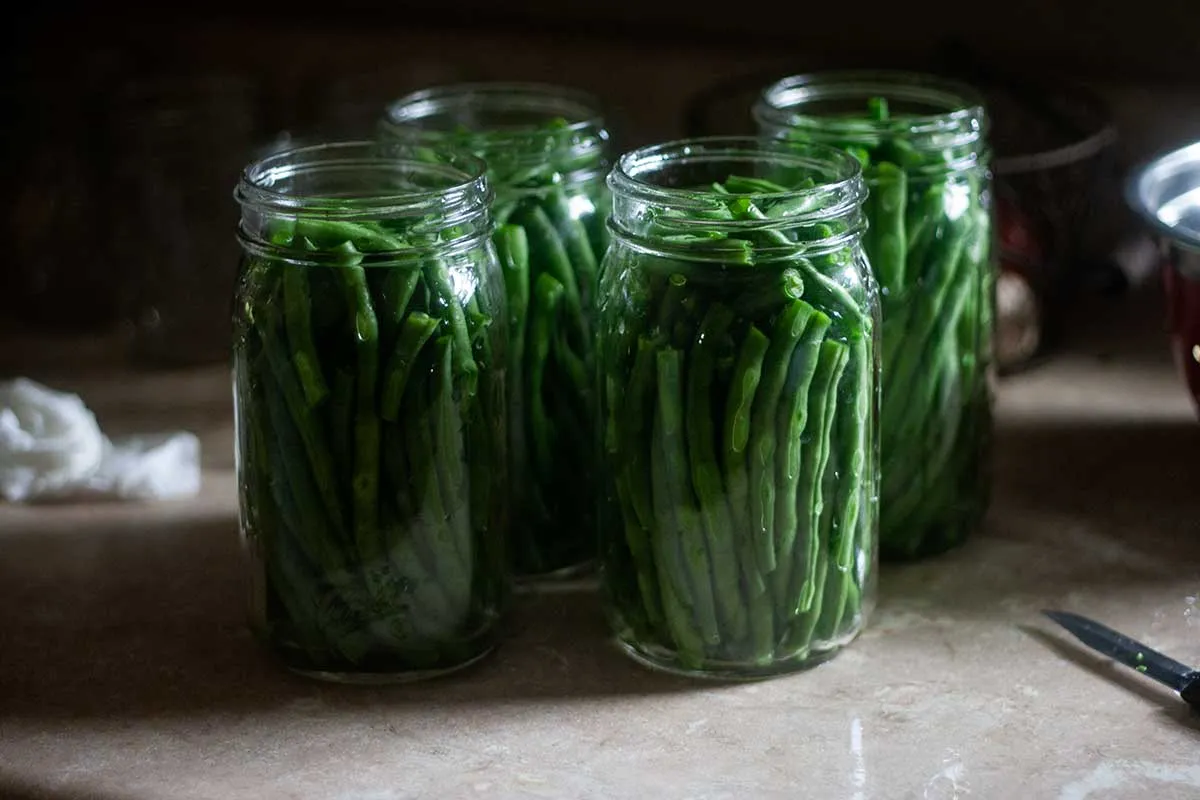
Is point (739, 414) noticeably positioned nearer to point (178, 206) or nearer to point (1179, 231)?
point (1179, 231)

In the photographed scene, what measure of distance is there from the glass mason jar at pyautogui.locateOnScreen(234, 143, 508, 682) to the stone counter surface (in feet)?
0.15

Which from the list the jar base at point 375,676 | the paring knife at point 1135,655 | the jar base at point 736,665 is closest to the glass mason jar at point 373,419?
the jar base at point 375,676

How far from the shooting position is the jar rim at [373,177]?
924 millimetres

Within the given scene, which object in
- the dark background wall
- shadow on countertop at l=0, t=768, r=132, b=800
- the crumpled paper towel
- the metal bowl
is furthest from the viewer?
the dark background wall

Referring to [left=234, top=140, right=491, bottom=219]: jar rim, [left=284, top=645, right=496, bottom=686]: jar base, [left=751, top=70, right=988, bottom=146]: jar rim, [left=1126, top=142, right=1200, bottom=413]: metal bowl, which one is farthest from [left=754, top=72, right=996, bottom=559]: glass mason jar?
[left=284, top=645, right=496, bottom=686]: jar base

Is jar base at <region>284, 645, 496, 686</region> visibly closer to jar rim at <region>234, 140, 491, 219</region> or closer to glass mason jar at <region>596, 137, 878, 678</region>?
glass mason jar at <region>596, 137, 878, 678</region>

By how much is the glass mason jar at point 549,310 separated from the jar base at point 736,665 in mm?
136

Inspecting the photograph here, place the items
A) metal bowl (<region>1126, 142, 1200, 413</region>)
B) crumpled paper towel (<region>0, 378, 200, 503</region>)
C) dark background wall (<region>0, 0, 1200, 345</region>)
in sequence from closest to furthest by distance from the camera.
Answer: metal bowl (<region>1126, 142, 1200, 413</region>)
crumpled paper towel (<region>0, 378, 200, 503</region>)
dark background wall (<region>0, 0, 1200, 345</region>)

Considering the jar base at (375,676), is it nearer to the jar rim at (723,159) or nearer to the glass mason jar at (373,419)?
the glass mason jar at (373,419)

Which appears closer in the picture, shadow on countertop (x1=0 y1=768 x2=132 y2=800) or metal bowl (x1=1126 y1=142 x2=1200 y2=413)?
shadow on countertop (x1=0 y1=768 x2=132 y2=800)

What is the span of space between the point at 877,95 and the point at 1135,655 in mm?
448

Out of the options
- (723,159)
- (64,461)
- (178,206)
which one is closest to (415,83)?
(178,206)

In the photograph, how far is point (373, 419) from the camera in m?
0.93

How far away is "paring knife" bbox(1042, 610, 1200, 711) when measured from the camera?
0.93 meters
